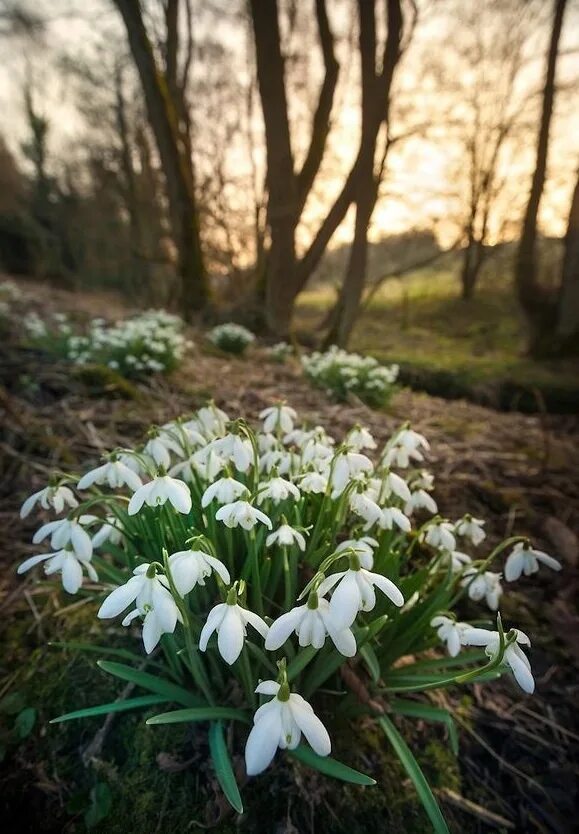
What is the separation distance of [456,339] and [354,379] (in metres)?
7.57

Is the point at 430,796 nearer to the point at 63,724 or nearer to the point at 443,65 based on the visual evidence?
the point at 63,724

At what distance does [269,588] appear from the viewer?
135 centimetres

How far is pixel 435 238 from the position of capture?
40.0ft

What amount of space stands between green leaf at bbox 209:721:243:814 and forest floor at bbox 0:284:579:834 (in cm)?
22

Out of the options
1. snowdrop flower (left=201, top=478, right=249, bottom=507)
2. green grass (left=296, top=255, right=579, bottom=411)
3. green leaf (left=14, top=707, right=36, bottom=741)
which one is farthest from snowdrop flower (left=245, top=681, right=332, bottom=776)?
green grass (left=296, top=255, right=579, bottom=411)

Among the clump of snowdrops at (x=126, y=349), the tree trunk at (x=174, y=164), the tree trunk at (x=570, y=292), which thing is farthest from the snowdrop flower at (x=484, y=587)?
the tree trunk at (x=174, y=164)

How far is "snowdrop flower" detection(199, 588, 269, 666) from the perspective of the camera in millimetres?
866

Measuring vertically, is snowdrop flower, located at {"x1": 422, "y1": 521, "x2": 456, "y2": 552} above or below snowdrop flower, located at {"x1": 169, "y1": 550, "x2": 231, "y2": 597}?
below

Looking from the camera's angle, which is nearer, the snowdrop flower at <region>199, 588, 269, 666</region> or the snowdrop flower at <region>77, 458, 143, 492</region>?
the snowdrop flower at <region>199, 588, 269, 666</region>

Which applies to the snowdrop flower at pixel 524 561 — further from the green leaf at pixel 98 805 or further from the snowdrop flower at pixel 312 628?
the green leaf at pixel 98 805

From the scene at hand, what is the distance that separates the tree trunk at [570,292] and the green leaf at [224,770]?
246 inches

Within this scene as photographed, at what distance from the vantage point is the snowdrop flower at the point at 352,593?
86 centimetres

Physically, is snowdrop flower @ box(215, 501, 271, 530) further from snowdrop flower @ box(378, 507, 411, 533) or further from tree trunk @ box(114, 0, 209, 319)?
tree trunk @ box(114, 0, 209, 319)

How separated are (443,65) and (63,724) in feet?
36.5
